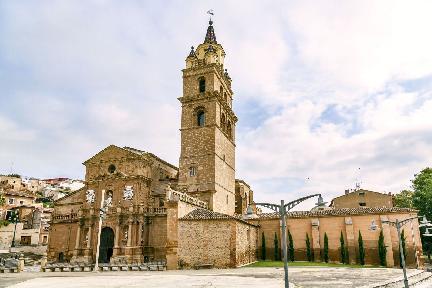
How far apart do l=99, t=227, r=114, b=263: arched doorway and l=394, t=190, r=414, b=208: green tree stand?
136 ft

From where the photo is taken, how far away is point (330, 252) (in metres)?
39.5

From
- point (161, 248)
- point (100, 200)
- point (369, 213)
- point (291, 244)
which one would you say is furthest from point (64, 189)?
point (369, 213)

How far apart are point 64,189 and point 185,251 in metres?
→ 86.8

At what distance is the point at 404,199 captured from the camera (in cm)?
5369

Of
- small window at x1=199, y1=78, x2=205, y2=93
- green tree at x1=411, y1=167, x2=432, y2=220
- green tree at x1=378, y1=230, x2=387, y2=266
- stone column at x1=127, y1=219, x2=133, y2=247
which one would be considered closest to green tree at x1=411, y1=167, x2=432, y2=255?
green tree at x1=411, y1=167, x2=432, y2=220

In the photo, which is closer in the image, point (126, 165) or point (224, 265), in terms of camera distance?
point (224, 265)

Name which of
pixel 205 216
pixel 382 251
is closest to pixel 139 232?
pixel 205 216

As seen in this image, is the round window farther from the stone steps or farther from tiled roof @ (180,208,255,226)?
the stone steps

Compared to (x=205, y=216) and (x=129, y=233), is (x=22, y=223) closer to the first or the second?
(x=129, y=233)

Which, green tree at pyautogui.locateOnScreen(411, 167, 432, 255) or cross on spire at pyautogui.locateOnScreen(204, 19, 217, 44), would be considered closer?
green tree at pyautogui.locateOnScreen(411, 167, 432, 255)

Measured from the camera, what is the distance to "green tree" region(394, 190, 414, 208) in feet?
172

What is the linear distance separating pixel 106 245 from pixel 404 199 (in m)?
43.3

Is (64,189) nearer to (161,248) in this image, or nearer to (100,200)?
(100,200)

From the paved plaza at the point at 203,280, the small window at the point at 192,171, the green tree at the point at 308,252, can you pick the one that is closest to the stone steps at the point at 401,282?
the paved plaza at the point at 203,280
